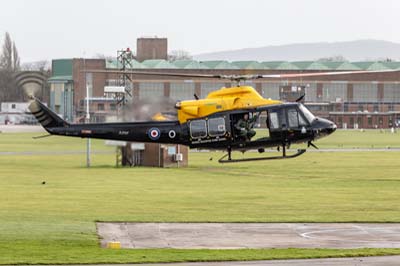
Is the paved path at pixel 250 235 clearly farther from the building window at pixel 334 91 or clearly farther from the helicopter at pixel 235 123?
the building window at pixel 334 91

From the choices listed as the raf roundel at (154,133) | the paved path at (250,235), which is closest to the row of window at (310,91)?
the raf roundel at (154,133)

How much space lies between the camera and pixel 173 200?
40312 mm

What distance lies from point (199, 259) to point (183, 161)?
4103 centimetres

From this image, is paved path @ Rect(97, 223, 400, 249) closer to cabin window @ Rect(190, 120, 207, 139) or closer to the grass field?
the grass field

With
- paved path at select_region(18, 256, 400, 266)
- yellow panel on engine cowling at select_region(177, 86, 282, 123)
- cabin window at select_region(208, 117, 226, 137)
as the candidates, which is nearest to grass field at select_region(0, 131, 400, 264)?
paved path at select_region(18, 256, 400, 266)

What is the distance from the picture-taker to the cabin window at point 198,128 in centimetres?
3462

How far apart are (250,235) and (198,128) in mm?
6319

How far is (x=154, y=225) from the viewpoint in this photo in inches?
1242

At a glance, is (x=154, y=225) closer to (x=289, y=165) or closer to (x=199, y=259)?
(x=199, y=259)

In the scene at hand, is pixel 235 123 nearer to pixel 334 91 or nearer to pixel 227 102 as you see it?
pixel 227 102

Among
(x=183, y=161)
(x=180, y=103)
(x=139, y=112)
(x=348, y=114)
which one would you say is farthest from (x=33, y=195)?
(x=348, y=114)

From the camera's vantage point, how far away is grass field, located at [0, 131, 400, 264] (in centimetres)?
2523

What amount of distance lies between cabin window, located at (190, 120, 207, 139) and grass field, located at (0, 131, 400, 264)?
8.67ft

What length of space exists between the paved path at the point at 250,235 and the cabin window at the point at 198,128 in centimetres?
394
